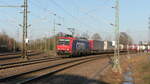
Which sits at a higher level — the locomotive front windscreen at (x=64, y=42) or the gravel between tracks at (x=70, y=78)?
the locomotive front windscreen at (x=64, y=42)

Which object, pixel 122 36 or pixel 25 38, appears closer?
pixel 25 38

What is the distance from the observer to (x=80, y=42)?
43812 mm

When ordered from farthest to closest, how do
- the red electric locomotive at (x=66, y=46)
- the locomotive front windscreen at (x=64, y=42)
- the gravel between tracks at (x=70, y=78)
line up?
the locomotive front windscreen at (x=64, y=42), the red electric locomotive at (x=66, y=46), the gravel between tracks at (x=70, y=78)

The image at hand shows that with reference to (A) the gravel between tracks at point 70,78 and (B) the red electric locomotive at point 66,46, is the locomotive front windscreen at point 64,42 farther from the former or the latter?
(A) the gravel between tracks at point 70,78

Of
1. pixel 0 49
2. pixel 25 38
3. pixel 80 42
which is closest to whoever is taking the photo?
pixel 25 38

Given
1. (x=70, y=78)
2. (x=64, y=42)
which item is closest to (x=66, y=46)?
(x=64, y=42)

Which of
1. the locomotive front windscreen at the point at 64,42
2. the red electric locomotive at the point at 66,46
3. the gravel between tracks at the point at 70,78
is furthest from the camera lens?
the locomotive front windscreen at the point at 64,42

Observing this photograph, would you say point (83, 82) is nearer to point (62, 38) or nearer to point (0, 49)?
point (62, 38)

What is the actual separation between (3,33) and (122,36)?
218ft

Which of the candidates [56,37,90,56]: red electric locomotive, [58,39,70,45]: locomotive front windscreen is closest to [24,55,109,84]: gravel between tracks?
[56,37,90,56]: red electric locomotive

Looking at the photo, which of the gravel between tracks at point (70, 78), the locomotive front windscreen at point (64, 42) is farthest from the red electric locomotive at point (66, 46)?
the gravel between tracks at point (70, 78)

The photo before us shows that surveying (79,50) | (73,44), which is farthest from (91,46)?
(73,44)

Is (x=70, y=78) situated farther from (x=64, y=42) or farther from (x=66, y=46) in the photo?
(x=64, y=42)

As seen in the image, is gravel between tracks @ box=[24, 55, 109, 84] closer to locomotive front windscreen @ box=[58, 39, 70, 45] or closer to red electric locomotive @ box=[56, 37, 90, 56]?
red electric locomotive @ box=[56, 37, 90, 56]
